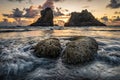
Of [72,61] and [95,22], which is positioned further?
[95,22]

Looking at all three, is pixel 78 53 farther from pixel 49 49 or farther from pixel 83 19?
pixel 83 19

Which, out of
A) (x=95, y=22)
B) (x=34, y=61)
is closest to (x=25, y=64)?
(x=34, y=61)

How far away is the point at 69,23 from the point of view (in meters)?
136

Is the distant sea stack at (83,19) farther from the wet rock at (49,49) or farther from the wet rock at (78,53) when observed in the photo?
the wet rock at (78,53)

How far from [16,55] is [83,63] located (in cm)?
395

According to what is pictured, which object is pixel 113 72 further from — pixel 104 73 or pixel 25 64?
pixel 25 64

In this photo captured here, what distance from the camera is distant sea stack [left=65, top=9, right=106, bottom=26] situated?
14084 cm

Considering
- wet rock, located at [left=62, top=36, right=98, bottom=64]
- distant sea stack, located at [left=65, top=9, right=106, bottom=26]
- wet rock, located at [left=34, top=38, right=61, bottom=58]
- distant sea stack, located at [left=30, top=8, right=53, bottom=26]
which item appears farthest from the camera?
distant sea stack, located at [left=65, top=9, right=106, bottom=26]

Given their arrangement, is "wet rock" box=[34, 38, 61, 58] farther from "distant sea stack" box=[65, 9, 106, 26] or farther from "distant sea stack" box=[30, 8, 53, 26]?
"distant sea stack" box=[65, 9, 106, 26]

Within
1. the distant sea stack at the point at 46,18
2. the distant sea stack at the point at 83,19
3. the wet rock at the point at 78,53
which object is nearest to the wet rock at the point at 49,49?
the wet rock at the point at 78,53

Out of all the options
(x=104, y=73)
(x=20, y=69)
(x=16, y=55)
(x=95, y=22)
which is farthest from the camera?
(x=95, y=22)

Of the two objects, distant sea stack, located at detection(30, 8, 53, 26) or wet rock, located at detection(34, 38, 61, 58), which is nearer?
wet rock, located at detection(34, 38, 61, 58)

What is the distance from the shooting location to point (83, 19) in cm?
14800

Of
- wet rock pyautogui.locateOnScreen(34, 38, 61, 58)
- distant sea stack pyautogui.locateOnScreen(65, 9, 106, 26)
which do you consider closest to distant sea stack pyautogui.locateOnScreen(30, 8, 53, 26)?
distant sea stack pyautogui.locateOnScreen(65, 9, 106, 26)
